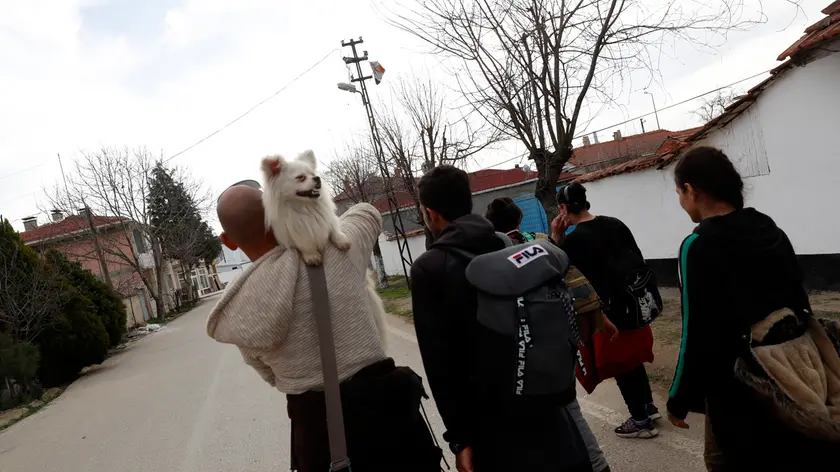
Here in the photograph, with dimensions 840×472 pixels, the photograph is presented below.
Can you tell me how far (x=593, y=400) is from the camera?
469 cm

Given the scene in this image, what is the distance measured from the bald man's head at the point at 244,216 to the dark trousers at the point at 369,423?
58 centimetres

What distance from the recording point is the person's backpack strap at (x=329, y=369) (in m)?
1.70

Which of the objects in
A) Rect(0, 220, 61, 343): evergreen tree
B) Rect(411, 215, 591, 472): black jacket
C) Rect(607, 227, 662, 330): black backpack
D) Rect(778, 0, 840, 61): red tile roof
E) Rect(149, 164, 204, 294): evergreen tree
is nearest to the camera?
Rect(411, 215, 591, 472): black jacket

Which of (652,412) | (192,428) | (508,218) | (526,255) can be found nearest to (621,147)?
(192,428)

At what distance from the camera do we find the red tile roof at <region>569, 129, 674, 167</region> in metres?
36.6

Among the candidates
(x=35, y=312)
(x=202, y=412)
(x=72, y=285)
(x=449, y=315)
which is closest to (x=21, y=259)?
(x=35, y=312)

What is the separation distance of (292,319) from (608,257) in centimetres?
231

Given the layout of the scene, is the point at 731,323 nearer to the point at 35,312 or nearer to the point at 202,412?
the point at 202,412

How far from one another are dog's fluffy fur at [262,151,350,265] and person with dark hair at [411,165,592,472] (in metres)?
0.40

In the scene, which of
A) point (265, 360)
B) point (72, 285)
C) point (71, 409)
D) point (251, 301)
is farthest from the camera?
point (72, 285)

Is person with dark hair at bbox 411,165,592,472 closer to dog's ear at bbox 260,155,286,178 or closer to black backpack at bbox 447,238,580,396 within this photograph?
black backpack at bbox 447,238,580,396

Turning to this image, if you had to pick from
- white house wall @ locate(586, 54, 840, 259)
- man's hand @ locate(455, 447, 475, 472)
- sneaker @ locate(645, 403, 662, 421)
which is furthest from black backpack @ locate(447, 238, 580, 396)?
white house wall @ locate(586, 54, 840, 259)

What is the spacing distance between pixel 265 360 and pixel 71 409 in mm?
10243

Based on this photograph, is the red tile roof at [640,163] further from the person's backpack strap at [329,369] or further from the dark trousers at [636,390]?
the person's backpack strap at [329,369]
